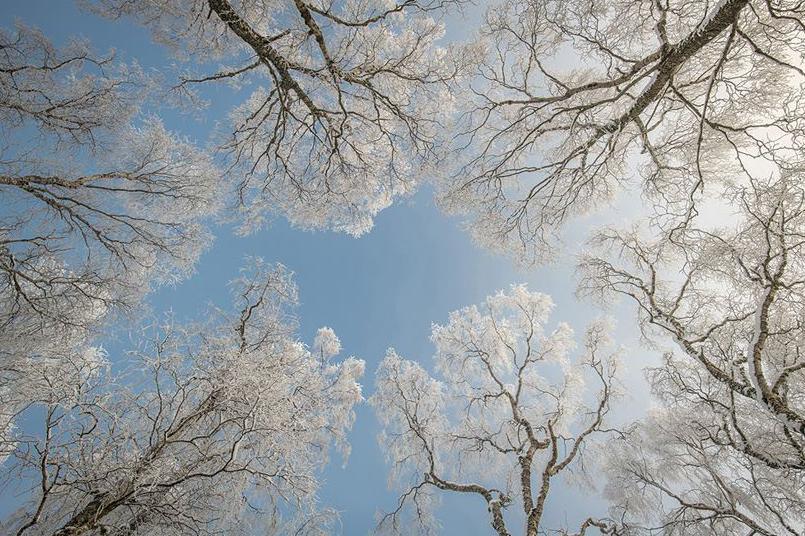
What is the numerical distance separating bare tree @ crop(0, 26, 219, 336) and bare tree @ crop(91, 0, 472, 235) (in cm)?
109

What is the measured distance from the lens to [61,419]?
4.60 metres

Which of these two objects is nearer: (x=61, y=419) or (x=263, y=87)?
(x=61, y=419)

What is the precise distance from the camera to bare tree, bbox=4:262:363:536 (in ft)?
15.6

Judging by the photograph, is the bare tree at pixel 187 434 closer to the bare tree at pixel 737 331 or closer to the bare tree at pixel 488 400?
the bare tree at pixel 488 400

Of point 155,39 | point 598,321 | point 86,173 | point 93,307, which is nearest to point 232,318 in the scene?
point 93,307

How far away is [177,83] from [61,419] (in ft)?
16.0

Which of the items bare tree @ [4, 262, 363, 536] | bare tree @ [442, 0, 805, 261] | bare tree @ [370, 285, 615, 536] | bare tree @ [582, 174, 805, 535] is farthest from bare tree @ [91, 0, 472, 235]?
bare tree @ [370, 285, 615, 536]

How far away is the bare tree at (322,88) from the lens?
4.77 metres

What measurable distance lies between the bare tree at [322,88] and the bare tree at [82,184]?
3.57ft

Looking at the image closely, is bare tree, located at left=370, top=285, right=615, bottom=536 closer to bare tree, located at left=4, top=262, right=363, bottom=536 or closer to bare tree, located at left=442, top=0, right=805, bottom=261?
bare tree, located at left=4, top=262, right=363, bottom=536

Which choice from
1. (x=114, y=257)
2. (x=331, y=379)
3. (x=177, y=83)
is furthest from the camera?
(x=331, y=379)

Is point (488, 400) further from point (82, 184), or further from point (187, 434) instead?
point (82, 184)

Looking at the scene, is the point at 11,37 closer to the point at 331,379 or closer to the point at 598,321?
the point at 331,379

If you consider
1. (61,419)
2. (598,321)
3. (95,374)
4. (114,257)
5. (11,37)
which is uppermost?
(598,321)
